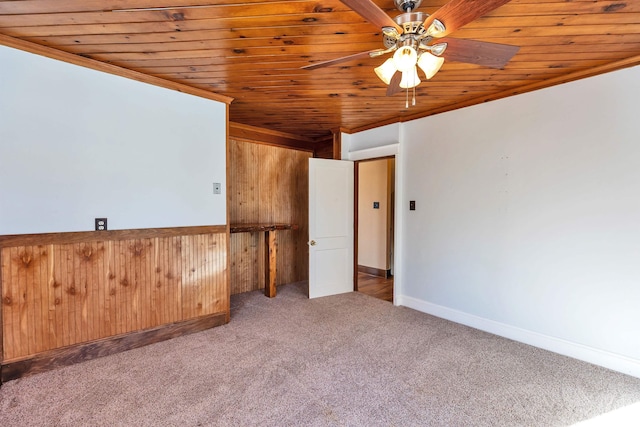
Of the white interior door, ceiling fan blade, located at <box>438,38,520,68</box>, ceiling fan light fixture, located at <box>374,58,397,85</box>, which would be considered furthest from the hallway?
ceiling fan blade, located at <box>438,38,520,68</box>

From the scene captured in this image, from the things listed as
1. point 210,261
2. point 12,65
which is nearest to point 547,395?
point 210,261

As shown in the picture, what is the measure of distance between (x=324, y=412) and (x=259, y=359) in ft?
2.77

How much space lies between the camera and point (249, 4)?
67.7 inches

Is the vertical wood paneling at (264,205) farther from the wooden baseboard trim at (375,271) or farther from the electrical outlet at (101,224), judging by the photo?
the electrical outlet at (101,224)

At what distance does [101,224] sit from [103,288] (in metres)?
0.56

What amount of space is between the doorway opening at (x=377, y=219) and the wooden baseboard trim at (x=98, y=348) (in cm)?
295

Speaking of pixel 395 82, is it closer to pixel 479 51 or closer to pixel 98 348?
pixel 479 51

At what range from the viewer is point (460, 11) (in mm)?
1334

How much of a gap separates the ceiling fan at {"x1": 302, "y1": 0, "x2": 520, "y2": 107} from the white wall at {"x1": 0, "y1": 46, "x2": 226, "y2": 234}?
1873 millimetres

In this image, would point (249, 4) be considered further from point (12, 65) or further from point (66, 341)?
point (66, 341)

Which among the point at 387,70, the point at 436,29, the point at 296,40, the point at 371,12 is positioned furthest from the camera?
the point at 296,40

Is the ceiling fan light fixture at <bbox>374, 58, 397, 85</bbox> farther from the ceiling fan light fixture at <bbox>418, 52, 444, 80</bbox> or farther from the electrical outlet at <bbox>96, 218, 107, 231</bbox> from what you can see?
the electrical outlet at <bbox>96, 218, 107, 231</bbox>

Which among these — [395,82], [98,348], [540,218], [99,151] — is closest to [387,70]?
[395,82]

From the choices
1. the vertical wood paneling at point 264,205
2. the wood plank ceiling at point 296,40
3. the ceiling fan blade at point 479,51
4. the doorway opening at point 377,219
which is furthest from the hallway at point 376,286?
the ceiling fan blade at point 479,51
